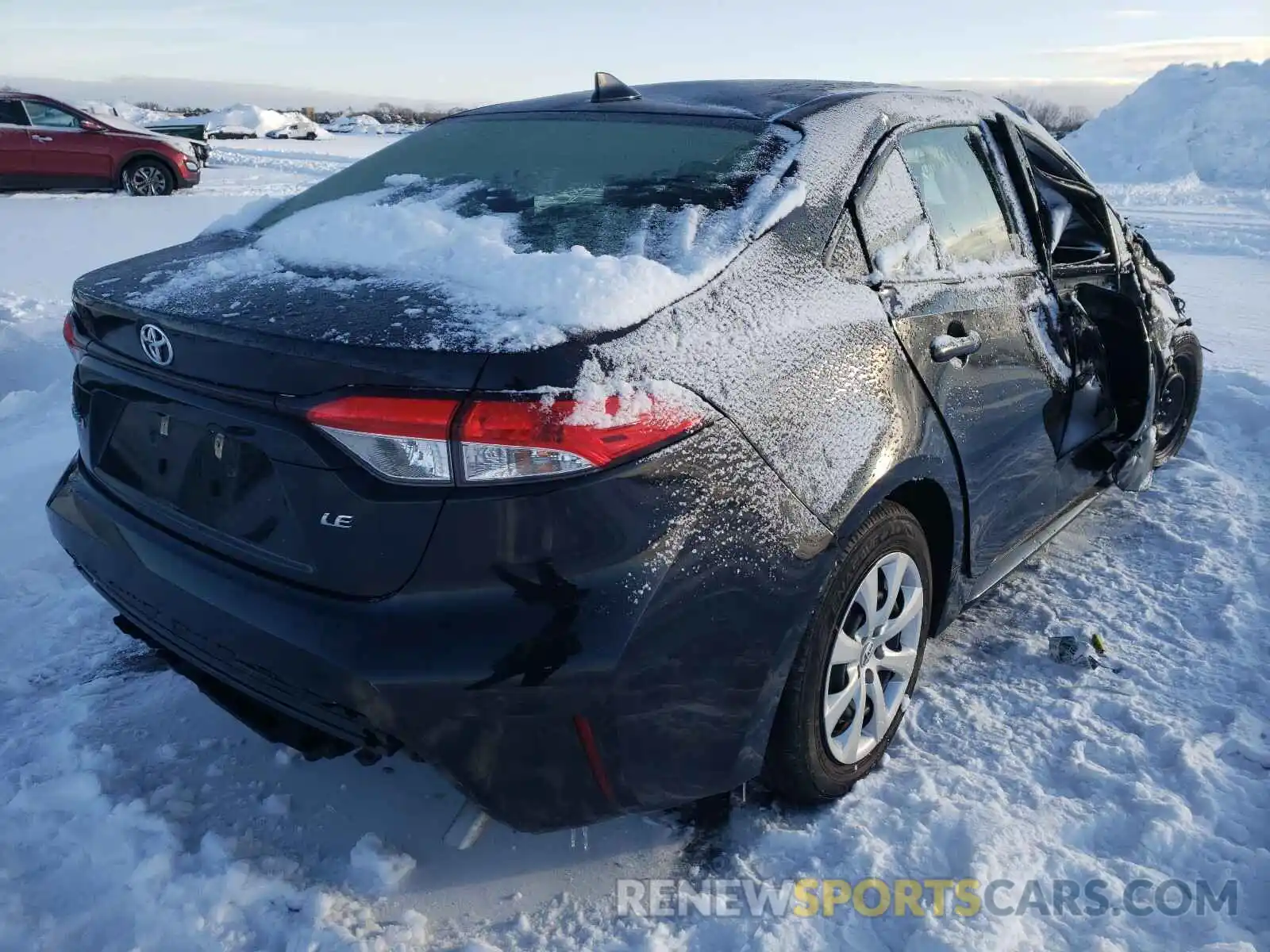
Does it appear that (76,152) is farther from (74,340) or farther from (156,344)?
(156,344)

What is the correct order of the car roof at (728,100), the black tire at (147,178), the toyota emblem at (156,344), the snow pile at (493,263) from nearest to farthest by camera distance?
the snow pile at (493,263) → the toyota emblem at (156,344) → the car roof at (728,100) → the black tire at (147,178)

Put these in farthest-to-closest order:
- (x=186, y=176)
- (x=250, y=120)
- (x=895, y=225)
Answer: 1. (x=250, y=120)
2. (x=186, y=176)
3. (x=895, y=225)

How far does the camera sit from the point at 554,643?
166 cm

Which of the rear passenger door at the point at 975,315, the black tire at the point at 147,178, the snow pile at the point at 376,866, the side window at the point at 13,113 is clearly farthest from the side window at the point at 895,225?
the side window at the point at 13,113

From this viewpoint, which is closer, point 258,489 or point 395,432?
point 395,432

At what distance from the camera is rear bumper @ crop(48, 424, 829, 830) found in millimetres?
1657

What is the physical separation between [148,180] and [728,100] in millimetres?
11555

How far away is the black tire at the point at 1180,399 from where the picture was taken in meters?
4.31

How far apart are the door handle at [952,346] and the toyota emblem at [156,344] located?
1711 millimetres

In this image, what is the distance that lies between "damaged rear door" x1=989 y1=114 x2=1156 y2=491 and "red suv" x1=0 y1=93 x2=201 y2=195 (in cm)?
1157

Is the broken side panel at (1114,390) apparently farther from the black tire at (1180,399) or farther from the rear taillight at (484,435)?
the rear taillight at (484,435)

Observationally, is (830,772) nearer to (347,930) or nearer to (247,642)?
(347,930)

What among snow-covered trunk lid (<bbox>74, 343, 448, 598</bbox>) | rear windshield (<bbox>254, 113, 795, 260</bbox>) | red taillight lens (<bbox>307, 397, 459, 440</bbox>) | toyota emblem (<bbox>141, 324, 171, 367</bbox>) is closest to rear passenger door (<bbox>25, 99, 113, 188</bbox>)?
rear windshield (<bbox>254, 113, 795, 260</bbox>)

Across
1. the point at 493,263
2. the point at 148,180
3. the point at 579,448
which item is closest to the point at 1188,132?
the point at 148,180
